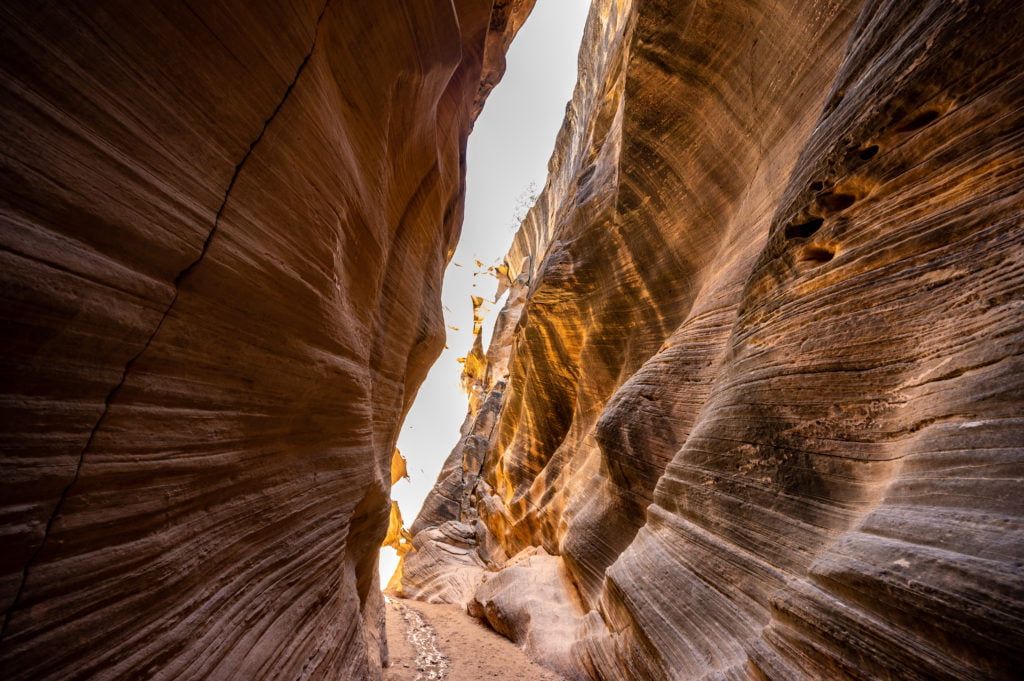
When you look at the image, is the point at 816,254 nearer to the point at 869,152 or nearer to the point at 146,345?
the point at 869,152

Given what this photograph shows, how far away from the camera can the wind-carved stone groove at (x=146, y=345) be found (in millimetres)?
1484

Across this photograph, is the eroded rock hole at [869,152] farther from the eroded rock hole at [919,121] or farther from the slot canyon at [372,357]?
the eroded rock hole at [919,121]

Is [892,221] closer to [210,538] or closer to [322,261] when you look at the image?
[322,261]

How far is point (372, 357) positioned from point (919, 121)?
17.9 feet

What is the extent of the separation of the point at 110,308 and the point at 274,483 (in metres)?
1.76

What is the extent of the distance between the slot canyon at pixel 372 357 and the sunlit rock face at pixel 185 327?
0.05 ft

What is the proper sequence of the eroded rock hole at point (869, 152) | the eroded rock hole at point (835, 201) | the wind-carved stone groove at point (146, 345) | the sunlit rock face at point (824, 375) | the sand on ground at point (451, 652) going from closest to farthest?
the wind-carved stone groove at point (146, 345) < the sunlit rock face at point (824, 375) < the eroded rock hole at point (869, 152) < the eroded rock hole at point (835, 201) < the sand on ground at point (451, 652)

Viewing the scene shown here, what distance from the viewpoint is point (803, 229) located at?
3150 millimetres

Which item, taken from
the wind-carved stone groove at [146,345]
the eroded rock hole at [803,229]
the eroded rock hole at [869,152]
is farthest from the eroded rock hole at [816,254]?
the wind-carved stone groove at [146,345]

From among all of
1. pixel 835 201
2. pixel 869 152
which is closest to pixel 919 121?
pixel 869 152

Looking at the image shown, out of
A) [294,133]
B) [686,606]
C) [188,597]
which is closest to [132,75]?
[294,133]

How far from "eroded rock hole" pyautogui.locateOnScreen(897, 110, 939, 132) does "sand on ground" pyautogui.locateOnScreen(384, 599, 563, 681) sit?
6359 mm

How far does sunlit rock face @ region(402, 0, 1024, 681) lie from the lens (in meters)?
1.64

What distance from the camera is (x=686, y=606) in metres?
3.07
